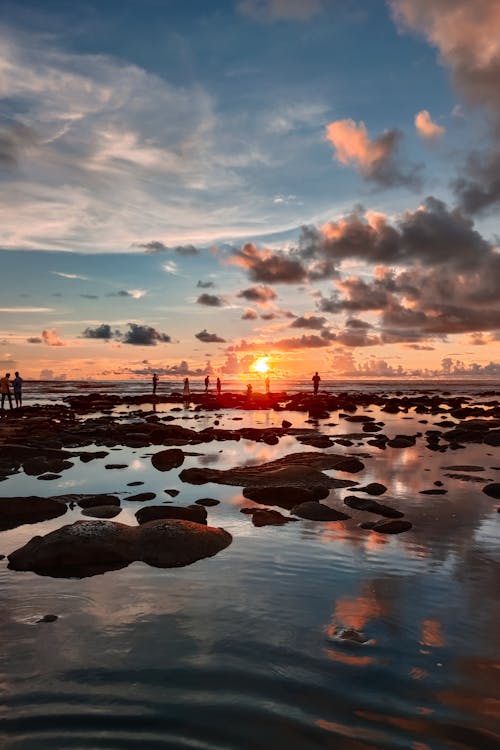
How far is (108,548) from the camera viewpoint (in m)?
8.34

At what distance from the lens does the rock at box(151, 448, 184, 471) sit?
57.7ft

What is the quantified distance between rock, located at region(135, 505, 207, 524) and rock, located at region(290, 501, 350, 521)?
82.4 inches

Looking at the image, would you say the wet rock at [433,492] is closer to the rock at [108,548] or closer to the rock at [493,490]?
the rock at [493,490]

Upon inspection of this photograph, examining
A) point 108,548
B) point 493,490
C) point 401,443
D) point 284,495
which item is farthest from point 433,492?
point 401,443

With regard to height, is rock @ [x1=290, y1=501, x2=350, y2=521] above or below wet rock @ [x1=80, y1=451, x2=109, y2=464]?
below

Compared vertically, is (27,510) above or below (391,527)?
above

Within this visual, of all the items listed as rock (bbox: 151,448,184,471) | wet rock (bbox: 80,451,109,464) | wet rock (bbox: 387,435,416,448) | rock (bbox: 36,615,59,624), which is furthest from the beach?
wet rock (bbox: 387,435,416,448)

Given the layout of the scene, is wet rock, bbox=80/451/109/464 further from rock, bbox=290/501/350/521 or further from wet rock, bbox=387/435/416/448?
wet rock, bbox=387/435/416/448

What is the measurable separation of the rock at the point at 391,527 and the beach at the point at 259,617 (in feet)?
0.13

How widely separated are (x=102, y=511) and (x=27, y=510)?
1625 mm

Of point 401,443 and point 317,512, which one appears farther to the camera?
point 401,443

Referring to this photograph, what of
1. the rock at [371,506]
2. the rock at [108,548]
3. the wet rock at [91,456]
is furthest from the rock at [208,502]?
the wet rock at [91,456]

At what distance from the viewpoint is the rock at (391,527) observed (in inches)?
390

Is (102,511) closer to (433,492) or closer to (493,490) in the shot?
(433,492)
